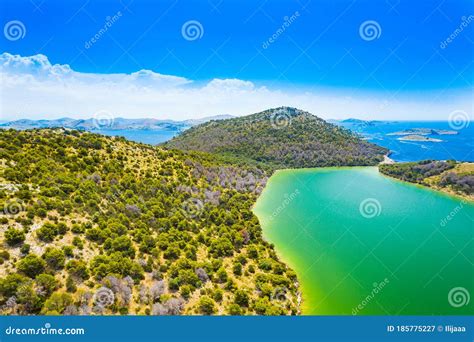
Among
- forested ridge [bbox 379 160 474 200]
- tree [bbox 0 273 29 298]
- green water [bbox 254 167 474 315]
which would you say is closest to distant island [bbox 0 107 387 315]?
tree [bbox 0 273 29 298]

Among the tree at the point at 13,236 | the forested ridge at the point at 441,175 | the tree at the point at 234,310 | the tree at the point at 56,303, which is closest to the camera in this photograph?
the tree at the point at 56,303

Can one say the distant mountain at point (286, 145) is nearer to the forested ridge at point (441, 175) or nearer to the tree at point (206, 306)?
Answer: the forested ridge at point (441, 175)

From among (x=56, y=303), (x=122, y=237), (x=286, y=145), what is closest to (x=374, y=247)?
(x=122, y=237)

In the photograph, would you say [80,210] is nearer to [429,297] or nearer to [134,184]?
[134,184]

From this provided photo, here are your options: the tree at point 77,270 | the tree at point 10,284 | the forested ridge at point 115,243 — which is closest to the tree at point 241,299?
the forested ridge at point 115,243

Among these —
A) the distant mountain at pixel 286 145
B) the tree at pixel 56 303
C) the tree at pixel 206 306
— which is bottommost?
the tree at pixel 206 306

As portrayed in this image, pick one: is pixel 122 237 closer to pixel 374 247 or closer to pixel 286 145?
pixel 374 247

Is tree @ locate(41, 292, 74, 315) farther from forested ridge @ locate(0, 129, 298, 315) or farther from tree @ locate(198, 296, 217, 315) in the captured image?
tree @ locate(198, 296, 217, 315)
